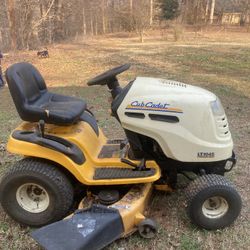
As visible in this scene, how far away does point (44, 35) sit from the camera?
73.4ft

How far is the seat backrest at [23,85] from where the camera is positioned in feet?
10.0

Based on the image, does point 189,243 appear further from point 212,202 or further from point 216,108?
point 216,108

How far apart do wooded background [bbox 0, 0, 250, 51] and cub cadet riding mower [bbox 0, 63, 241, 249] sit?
13.0 meters

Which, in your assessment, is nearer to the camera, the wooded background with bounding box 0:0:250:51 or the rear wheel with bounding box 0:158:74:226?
the rear wheel with bounding box 0:158:74:226

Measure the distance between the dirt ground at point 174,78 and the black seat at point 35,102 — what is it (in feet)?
3.08

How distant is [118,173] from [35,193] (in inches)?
28.3

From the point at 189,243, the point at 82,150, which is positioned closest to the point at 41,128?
the point at 82,150

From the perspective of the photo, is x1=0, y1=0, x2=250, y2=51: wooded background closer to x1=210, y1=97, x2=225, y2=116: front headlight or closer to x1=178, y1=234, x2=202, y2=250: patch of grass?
x1=210, y1=97, x2=225, y2=116: front headlight

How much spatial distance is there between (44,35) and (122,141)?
789 inches

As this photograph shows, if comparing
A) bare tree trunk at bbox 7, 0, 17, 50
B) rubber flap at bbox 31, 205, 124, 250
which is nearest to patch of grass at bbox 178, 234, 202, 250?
rubber flap at bbox 31, 205, 124, 250

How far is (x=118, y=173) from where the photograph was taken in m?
3.11

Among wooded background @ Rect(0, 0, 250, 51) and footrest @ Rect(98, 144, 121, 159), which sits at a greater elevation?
footrest @ Rect(98, 144, 121, 159)

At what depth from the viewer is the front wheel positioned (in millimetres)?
2939

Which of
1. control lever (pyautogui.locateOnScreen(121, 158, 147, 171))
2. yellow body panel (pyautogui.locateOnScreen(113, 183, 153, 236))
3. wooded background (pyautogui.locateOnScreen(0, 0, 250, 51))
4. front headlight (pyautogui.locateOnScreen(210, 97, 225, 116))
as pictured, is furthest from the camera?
wooded background (pyautogui.locateOnScreen(0, 0, 250, 51))
